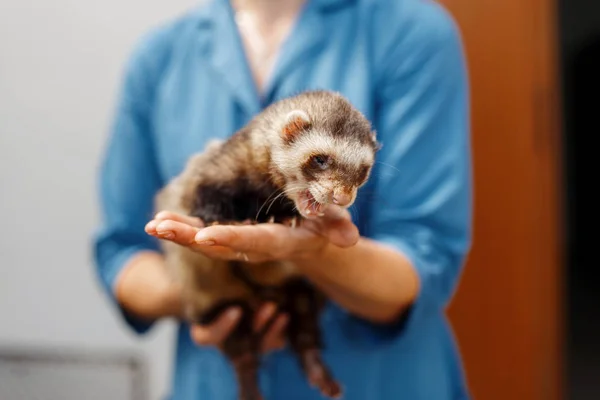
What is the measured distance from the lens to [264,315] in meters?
0.68

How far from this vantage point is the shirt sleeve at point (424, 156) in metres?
0.55

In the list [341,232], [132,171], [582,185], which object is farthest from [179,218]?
[582,185]

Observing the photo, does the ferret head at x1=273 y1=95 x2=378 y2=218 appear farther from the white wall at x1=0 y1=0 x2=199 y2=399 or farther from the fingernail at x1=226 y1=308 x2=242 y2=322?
the white wall at x1=0 y1=0 x2=199 y2=399

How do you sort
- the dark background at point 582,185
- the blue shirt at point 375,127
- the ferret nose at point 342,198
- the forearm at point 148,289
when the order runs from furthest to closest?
the dark background at point 582,185
the forearm at point 148,289
the blue shirt at point 375,127
the ferret nose at point 342,198

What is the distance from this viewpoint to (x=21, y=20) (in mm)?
980

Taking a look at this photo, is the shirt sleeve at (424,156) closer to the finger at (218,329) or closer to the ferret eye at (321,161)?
the ferret eye at (321,161)

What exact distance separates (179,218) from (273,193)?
0.08 m

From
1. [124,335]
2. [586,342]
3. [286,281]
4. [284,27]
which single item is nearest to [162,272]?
[286,281]

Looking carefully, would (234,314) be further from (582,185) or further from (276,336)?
(582,185)

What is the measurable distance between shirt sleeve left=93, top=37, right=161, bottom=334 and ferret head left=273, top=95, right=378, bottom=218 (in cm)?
18

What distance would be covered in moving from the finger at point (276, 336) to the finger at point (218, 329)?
43 millimetres

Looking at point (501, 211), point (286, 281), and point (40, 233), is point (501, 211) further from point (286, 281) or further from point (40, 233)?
point (40, 233)

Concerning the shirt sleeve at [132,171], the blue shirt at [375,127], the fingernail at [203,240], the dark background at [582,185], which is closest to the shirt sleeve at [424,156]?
the blue shirt at [375,127]

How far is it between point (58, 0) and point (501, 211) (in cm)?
94
